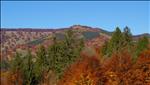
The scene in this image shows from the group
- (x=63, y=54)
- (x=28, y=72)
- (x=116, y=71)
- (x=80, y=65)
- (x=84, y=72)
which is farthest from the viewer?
(x=63, y=54)

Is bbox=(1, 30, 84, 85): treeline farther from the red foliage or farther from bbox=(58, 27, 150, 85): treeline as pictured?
bbox=(58, 27, 150, 85): treeline

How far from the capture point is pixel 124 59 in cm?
6762

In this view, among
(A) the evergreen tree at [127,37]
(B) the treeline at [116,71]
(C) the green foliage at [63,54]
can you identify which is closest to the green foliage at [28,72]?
(C) the green foliage at [63,54]

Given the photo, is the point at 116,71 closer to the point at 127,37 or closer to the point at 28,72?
the point at 28,72

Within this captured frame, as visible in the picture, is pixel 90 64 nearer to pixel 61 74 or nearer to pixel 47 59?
pixel 61 74

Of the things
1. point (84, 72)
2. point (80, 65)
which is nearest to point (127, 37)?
point (80, 65)

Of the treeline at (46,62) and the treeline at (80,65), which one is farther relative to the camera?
the treeline at (46,62)

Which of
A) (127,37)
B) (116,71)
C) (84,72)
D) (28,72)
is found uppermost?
(127,37)

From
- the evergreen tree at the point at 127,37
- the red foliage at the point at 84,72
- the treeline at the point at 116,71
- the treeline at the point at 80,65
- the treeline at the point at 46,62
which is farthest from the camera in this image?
the evergreen tree at the point at 127,37

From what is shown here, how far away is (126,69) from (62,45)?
126ft

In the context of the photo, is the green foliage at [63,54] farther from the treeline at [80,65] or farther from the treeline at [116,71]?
the treeline at [116,71]

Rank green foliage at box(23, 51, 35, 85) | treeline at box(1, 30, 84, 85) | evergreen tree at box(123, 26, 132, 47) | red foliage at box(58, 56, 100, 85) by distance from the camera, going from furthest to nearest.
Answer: evergreen tree at box(123, 26, 132, 47)
treeline at box(1, 30, 84, 85)
green foliage at box(23, 51, 35, 85)
red foliage at box(58, 56, 100, 85)

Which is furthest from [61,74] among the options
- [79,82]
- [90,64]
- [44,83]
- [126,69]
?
[126,69]

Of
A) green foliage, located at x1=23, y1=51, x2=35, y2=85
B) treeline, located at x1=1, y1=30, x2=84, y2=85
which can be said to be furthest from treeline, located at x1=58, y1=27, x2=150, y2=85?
treeline, located at x1=1, y1=30, x2=84, y2=85
